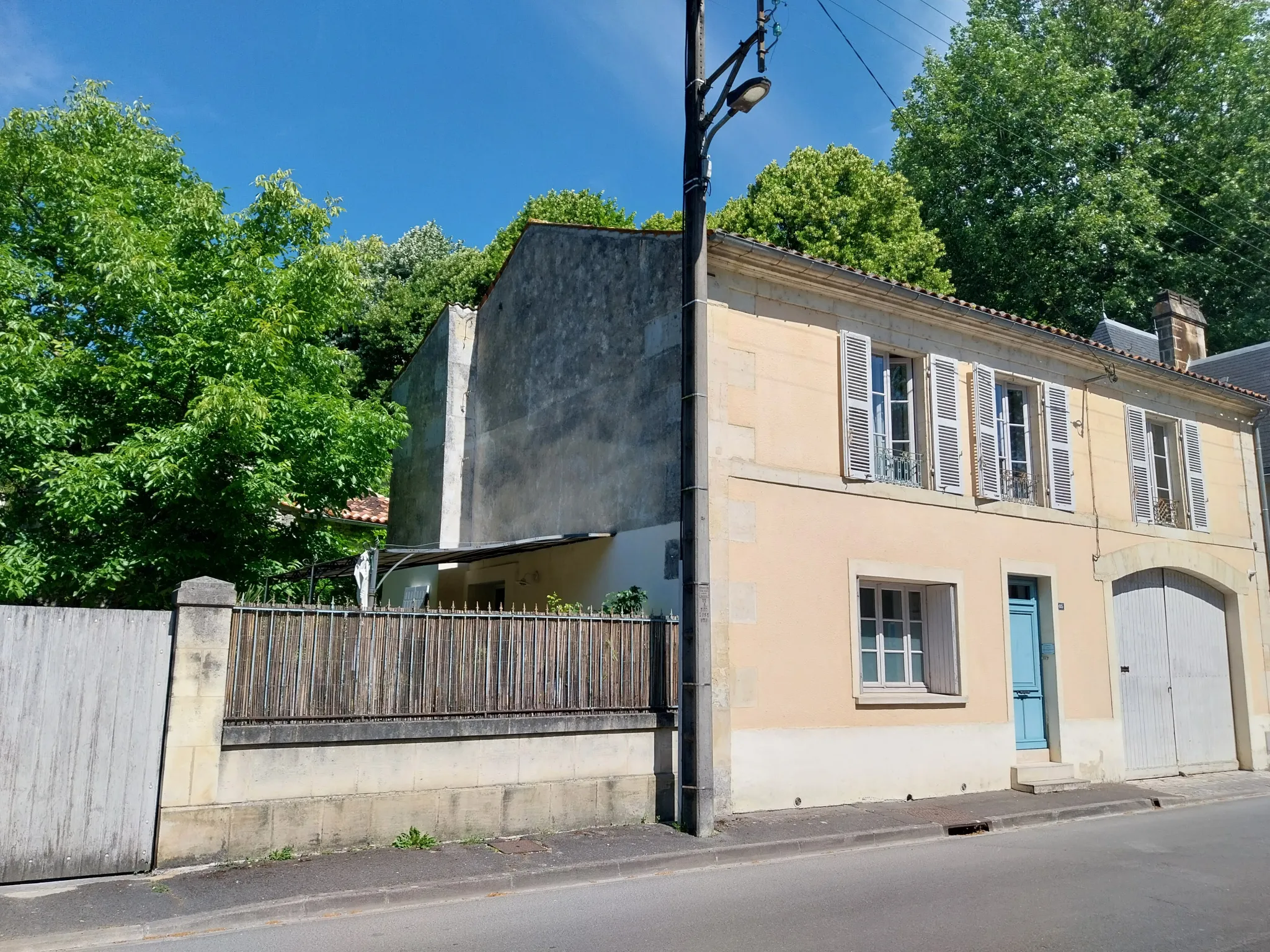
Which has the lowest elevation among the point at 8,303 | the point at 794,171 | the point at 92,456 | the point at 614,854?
the point at 614,854

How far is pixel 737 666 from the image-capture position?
9461 mm

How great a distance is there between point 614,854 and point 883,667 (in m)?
4.62

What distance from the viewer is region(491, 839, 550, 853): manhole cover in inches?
296

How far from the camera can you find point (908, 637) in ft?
37.0

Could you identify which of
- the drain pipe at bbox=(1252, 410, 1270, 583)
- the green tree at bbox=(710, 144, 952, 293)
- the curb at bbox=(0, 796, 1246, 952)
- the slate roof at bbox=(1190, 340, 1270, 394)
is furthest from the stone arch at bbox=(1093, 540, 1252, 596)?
the green tree at bbox=(710, 144, 952, 293)

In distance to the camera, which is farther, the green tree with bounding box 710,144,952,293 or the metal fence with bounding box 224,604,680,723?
the green tree with bounding box 710,144,952,293

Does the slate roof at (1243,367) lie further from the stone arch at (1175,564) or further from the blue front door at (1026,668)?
the blue front door at (1026,668)

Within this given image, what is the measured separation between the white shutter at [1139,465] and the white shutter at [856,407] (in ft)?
17.2

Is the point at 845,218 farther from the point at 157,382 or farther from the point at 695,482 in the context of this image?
the point at 157,382

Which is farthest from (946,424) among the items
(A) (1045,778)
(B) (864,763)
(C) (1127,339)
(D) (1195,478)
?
(C) (1127,339)

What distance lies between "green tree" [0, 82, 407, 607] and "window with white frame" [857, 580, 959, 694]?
6353mm

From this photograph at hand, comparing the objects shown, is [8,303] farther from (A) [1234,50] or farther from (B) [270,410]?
(A) [1234,50]

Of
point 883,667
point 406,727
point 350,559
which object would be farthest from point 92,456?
point 883,667

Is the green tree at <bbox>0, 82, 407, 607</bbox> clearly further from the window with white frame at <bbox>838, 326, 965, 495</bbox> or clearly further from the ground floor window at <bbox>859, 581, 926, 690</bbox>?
the ground floor window at <bbox>859, 581, 926, 690</bbox>
